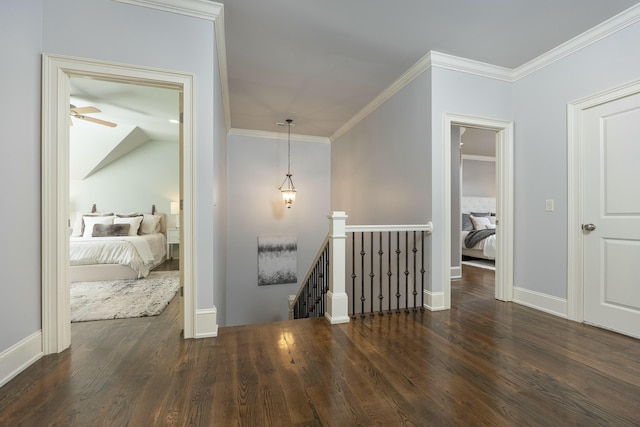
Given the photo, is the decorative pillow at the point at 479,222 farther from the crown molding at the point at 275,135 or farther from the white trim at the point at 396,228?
the white trim at the point at 396,228

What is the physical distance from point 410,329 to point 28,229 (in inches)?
112

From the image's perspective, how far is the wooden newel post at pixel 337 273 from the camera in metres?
2.54

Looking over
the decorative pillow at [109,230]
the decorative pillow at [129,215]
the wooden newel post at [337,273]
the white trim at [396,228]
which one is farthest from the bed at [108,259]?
the white trim at [396,228]

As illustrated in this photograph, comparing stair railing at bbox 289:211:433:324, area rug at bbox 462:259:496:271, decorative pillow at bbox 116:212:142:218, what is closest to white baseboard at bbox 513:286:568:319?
stair railing at bbox 289:211:433:324

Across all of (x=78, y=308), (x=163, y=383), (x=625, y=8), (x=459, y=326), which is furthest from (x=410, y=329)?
(x=78, y=308)

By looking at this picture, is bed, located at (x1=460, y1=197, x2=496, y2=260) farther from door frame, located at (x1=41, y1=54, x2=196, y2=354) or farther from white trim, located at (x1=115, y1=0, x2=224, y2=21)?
door frame, located at (x1=41, y1=54, x2=196, y2=354)

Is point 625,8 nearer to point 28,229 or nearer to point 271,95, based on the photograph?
point 271,95

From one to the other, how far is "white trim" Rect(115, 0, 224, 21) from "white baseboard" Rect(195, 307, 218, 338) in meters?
2.30

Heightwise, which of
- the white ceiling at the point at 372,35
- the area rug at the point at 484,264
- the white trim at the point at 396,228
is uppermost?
the white ceiling at the point at 372,35

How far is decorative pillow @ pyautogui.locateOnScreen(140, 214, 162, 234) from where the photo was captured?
6.08 metres

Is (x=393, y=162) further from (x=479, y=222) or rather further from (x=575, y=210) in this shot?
(x=479, y=222)

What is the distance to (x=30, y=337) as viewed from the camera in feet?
5.91

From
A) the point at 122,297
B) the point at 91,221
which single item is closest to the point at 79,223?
the point at 91,221

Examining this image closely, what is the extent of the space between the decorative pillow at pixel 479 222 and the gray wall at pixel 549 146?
145 inches
